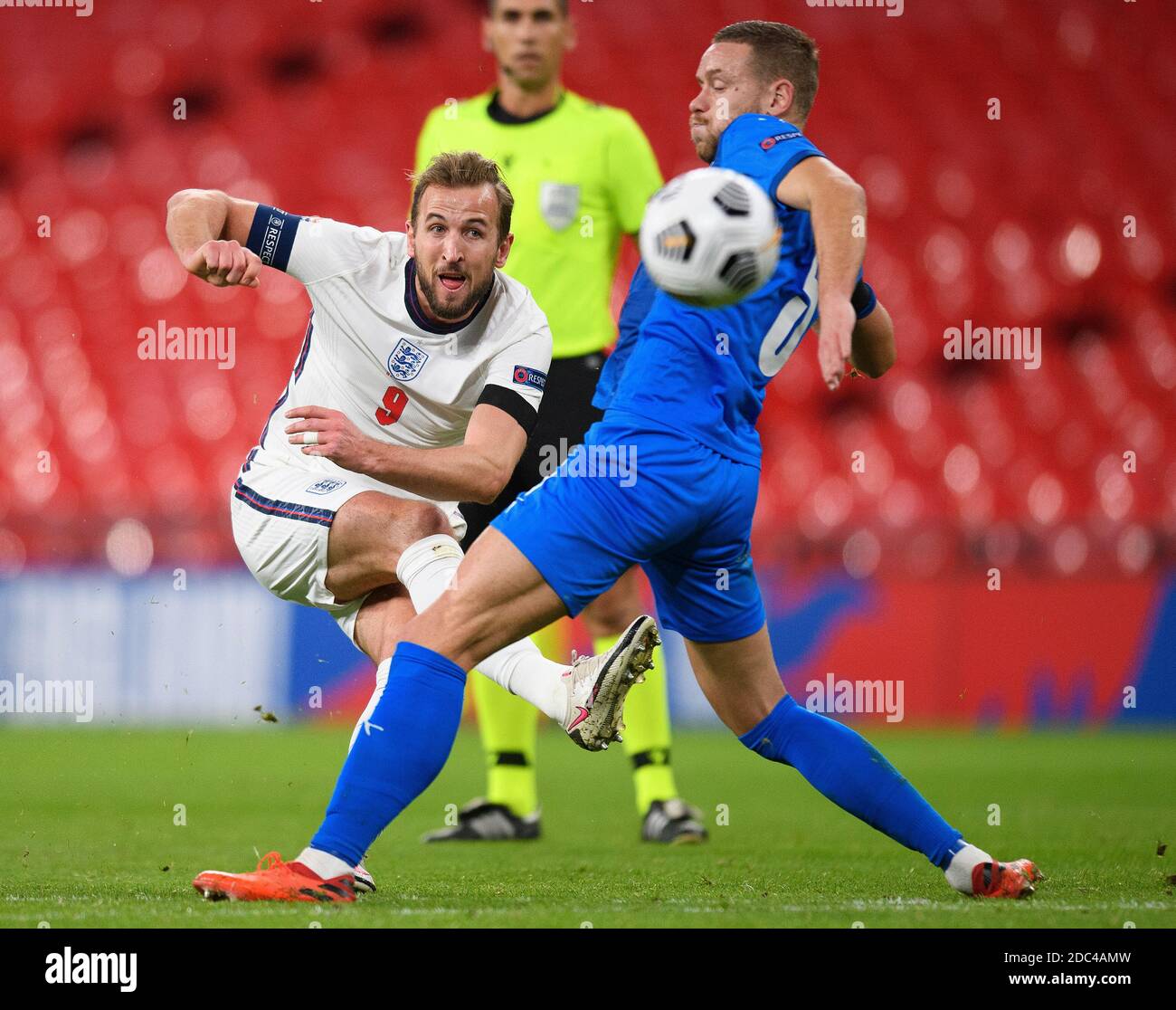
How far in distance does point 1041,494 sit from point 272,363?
461 cm

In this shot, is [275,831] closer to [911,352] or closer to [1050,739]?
[1050,739]

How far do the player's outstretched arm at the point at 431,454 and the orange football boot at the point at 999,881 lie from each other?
1.26 metres

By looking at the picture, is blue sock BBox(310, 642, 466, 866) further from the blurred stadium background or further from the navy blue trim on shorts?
the blurred stadium background

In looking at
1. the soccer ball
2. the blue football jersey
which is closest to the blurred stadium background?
the blue football jersey

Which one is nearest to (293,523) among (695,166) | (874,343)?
(874,343)

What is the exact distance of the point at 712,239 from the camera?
2.77m

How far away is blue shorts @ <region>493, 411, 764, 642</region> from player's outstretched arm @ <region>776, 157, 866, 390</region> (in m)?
0.30

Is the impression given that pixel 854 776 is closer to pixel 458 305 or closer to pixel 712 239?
pixel 712 239

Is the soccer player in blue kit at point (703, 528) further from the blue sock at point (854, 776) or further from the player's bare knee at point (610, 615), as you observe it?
the player's bare knee at point (610, 615)

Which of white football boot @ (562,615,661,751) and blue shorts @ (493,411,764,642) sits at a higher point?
blue shorts @ (493,411,764,642)

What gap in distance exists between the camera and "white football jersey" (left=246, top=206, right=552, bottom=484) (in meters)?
3.53

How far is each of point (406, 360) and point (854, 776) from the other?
1382mm

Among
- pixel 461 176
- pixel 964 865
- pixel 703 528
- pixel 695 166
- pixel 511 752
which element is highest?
pixel 695 166

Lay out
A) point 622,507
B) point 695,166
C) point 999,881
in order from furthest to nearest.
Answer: point 695,166, point 999,881, point 622,507
